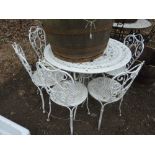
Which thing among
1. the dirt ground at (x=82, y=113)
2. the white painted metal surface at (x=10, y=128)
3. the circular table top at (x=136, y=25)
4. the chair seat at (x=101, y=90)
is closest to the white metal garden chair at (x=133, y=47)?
the chair seat at (x=101, y=90)

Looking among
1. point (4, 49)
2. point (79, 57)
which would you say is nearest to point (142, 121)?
point (79, 57)

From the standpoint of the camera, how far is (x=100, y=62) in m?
2.23

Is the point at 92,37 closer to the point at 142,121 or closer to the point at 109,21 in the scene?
the point at 109,21

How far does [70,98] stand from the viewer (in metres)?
2.25

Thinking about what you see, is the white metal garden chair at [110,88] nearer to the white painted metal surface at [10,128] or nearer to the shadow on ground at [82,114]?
the shadow on ground at [82,114]

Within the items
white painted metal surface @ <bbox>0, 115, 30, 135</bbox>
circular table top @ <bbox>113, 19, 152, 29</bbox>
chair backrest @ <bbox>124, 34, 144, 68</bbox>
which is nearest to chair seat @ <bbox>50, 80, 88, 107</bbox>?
white painted metal surface @ <bbox>0, 115, 30, 135</bbox>

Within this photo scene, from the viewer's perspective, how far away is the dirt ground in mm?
2543

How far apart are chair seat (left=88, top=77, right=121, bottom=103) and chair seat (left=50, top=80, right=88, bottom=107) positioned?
0.40ft

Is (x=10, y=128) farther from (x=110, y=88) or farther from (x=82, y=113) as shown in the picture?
(x=110, y=88)

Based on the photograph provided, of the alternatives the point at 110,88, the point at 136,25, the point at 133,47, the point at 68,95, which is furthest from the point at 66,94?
the point at 136,25

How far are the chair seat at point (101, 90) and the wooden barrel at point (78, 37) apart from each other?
39 cm

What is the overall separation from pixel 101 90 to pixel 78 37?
735mm

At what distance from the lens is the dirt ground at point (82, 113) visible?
254cm

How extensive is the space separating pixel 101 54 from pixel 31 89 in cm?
128
